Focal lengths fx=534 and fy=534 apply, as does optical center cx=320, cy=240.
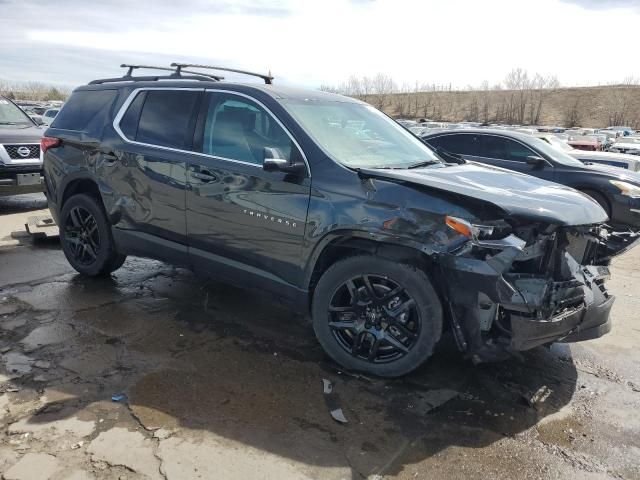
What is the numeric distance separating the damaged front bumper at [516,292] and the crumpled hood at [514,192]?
0.14 meters

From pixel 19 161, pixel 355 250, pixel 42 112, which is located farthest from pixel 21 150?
pixel 42 112

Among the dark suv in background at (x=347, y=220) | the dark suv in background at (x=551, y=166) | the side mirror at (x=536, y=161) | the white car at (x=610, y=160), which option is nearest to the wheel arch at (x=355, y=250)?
the dark suv in background at (x=347, y=220)

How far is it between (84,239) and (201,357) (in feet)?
7.30

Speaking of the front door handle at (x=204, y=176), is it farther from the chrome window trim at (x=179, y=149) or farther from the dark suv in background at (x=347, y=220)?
the chrome window trim at (x=179, y=149)

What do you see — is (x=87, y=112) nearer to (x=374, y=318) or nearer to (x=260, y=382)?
(x=260, y=382)

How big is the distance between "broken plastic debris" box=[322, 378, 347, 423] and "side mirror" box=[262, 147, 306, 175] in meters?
1.40

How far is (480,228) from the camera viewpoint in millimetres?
3045

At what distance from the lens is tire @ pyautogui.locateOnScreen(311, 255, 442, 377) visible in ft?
10.6

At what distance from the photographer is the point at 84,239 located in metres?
5.23

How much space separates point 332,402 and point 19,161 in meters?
7.50

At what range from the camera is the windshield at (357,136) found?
3750 mm

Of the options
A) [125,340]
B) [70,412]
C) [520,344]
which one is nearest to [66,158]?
[125,340]

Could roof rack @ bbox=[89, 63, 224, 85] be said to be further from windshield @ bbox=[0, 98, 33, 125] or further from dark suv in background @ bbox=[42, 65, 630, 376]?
windshield @ bbox=[0, 98, 33, 125]

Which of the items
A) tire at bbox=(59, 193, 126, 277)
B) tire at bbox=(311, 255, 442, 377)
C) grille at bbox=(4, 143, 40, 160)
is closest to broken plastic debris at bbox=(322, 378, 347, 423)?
tire at bbox=(311, 255, 442, 377)
